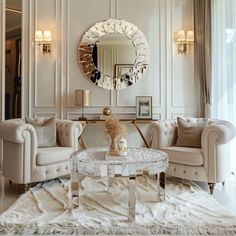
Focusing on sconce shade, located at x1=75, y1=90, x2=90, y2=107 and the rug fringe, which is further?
sconce shade, located at x1=75, y1=90, x2=90, y2=107

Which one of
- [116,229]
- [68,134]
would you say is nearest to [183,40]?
[68,134]

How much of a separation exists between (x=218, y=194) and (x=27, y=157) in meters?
2.32

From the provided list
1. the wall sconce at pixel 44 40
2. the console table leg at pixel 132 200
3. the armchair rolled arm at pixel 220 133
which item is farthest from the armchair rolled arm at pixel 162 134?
the wall sconce at pixel 44 40

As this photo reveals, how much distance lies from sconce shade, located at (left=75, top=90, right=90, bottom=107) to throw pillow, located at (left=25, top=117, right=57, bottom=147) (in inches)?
34.6

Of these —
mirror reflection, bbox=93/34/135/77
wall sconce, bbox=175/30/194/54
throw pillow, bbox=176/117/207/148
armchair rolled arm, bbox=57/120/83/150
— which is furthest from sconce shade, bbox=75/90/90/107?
wall sconce, bbox=175/30/194/54

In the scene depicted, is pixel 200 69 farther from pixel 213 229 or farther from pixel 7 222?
pixel 7 222

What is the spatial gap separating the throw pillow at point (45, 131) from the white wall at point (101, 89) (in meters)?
1.08

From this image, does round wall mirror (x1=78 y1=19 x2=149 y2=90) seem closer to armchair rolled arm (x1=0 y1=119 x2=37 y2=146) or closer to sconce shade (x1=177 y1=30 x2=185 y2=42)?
sconce shade (x1=177 y1=30 x2=185 y2=42)

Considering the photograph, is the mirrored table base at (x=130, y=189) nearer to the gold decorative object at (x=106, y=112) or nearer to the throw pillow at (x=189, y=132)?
the throw pillow at (x=189, y=132)

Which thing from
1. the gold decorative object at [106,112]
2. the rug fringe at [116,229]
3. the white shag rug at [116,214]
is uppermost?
the gold decorative object at [106,112]

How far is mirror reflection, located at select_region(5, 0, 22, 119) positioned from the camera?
500cm

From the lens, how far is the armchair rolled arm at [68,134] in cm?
408

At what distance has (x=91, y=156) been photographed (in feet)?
10.1

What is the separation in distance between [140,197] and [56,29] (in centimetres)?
330
